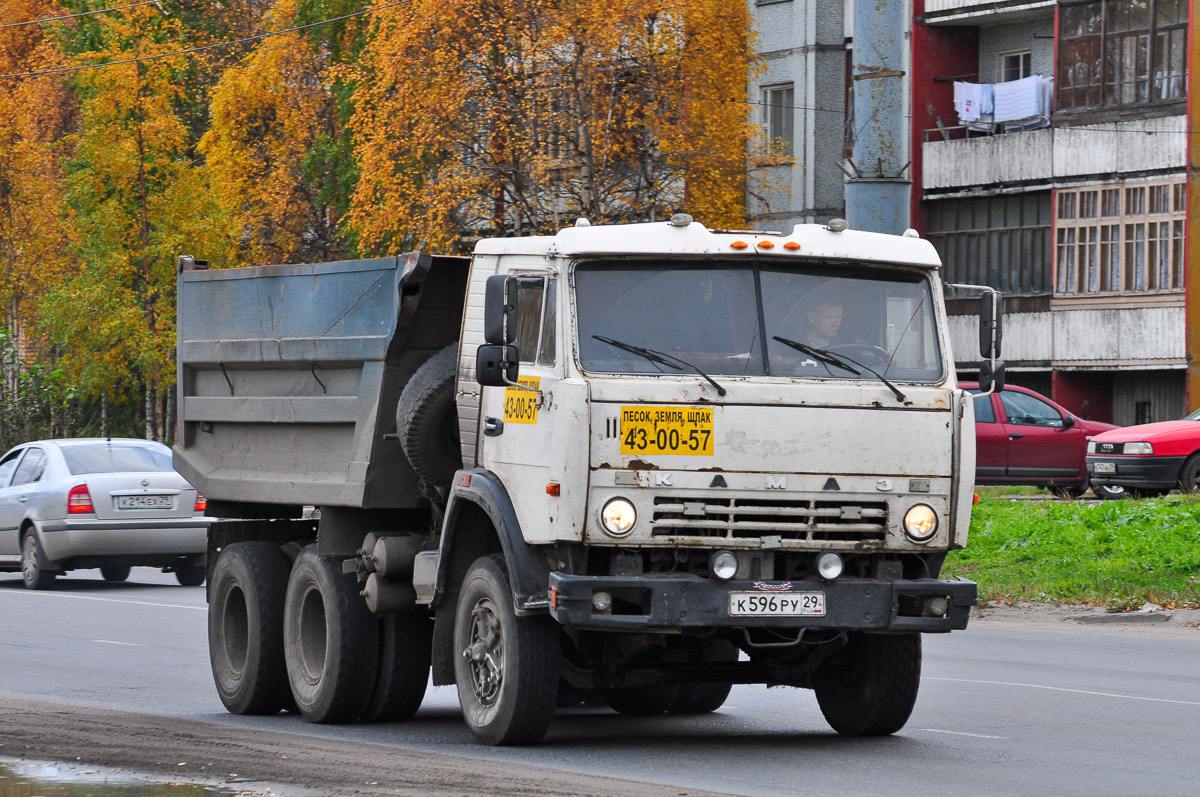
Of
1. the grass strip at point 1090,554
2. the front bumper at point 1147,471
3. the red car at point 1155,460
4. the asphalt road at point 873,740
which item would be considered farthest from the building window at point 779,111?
the asphalt road at point 873,740

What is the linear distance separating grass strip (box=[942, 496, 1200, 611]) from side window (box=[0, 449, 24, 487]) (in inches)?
409

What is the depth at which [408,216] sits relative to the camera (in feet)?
112

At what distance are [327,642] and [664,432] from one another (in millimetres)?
2839

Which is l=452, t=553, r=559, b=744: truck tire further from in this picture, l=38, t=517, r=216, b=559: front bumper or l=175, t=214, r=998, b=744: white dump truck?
l=38, t=517, r=216, b=559: front bumper

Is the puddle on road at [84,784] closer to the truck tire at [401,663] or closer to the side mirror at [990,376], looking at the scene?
the truck tire at [401,663]

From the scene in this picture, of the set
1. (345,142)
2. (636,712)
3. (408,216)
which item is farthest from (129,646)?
(345,142)

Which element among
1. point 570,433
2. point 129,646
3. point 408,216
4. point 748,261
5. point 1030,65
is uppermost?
point 1030,65

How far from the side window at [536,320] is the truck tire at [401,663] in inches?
83.3

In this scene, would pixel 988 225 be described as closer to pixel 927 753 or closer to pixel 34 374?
pixel 34 374

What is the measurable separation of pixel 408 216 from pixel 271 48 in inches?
389

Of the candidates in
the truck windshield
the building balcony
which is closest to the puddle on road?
the truck windshield

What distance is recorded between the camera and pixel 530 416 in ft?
30.7

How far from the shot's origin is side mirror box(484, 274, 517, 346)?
9.31 m

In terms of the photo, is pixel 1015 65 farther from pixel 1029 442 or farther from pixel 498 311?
pixel 498 311
